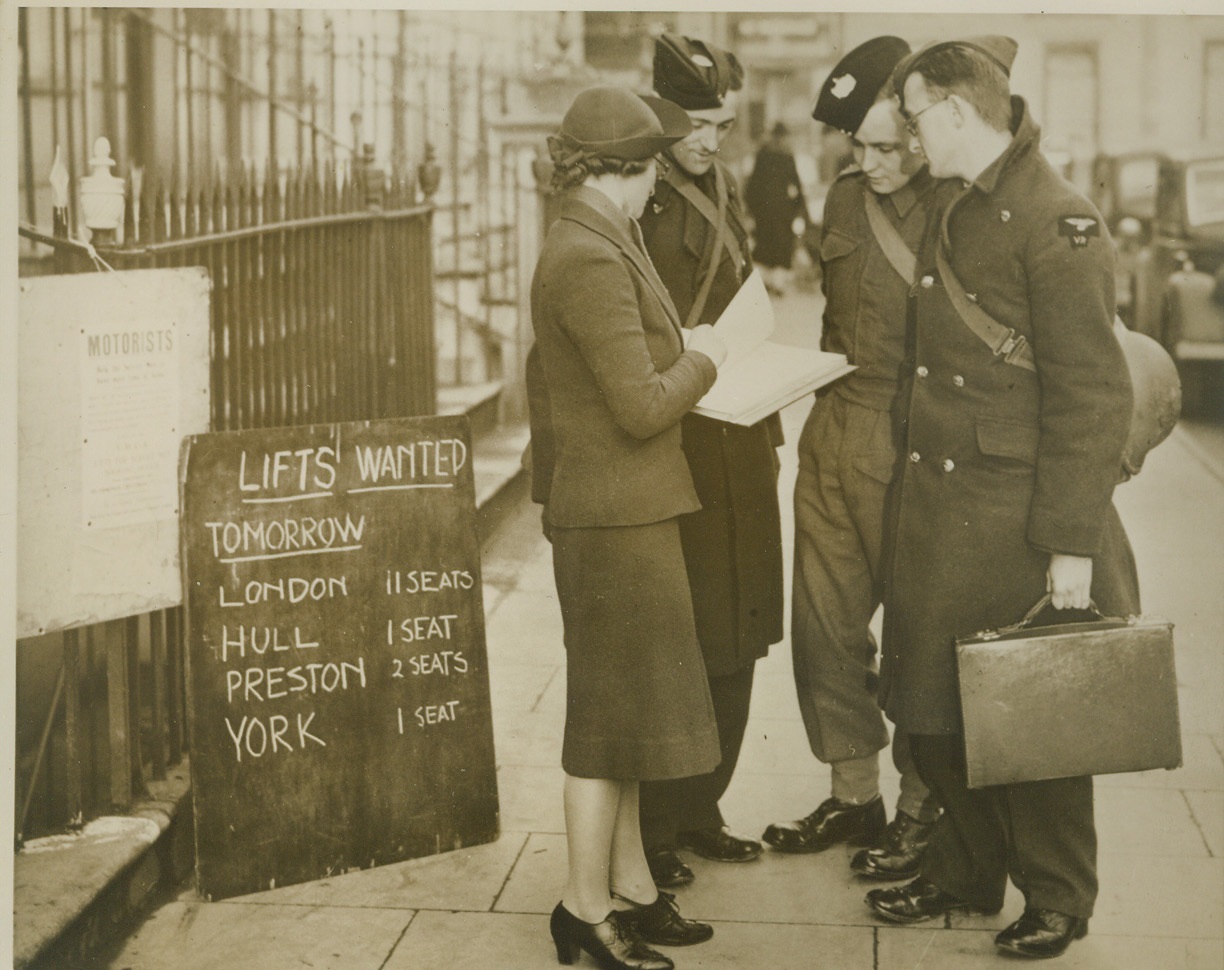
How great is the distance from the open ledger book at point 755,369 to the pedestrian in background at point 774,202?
21.0ft

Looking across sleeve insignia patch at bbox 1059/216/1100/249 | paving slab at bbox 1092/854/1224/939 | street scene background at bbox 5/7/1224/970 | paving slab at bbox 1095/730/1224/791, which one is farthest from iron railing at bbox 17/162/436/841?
paving slab at bbox 1095/730/1224/791

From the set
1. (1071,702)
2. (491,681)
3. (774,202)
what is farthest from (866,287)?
(774,202)

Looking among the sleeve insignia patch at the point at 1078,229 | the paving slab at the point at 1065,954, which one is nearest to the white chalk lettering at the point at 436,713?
the paving slab at the point at 1065,954

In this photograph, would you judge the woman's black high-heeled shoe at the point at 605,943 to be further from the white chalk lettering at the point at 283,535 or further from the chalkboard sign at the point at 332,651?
the white chalk lettering at the point at 283,535

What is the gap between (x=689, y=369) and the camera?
340 cm

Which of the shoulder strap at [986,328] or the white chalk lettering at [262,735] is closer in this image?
the shoulder strap at [986,328]

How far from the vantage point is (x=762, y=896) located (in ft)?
13.0

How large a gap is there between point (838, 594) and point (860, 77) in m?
1.36

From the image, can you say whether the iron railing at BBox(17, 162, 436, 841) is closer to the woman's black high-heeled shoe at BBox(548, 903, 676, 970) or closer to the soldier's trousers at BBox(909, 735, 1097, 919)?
the woman's black high-heeled shoe at BBox(548, 903, 676, 970)

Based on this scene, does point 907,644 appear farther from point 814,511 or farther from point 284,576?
point 284,576

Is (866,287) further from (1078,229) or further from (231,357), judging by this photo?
(231,357)

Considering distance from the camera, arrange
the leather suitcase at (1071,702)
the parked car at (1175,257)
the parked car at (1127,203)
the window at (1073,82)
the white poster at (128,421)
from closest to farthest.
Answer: the leather suitcase at (1071,702)
the white poster at (128,421)
the window at (1073,82)
the parked car at (1175,257)
the parked car at (1127,203)

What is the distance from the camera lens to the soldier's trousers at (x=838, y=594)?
13.4 ft

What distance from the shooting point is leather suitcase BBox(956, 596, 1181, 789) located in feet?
11.2
